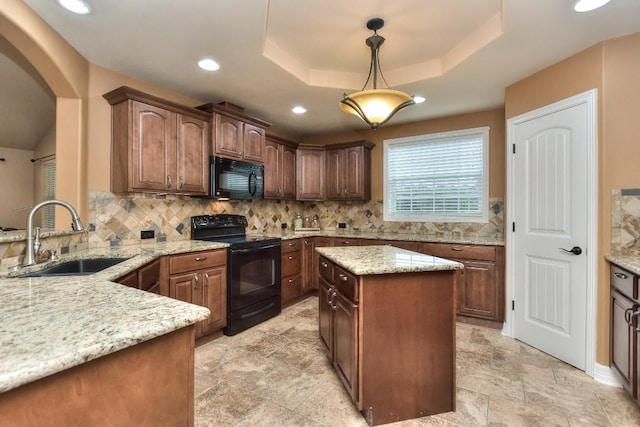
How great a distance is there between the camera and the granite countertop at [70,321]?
65cm

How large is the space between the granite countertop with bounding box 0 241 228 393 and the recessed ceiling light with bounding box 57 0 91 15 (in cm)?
167

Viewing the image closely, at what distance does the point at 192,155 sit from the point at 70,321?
242cm

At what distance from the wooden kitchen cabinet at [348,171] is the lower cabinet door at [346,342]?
2564mm

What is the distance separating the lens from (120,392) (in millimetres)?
794

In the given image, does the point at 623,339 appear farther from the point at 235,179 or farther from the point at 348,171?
the point at 235,179

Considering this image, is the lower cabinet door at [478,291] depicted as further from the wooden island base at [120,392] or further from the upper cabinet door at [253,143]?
the wooden island base at [120,392]

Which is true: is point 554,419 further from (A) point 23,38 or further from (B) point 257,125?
(A) point 23,38

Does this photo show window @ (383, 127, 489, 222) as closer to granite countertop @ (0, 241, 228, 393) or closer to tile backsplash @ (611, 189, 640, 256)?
tile backsplash @ (611, 189, 640, 256)

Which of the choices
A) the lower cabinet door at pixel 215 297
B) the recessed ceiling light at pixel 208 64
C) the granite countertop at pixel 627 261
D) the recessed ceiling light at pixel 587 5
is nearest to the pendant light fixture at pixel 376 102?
the recessed ceiling light at pixel 587 5

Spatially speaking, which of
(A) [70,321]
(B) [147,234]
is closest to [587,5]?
(A) [70,321]

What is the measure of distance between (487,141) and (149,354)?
409cm

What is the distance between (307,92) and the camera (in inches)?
127

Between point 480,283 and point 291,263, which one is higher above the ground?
point 291,263

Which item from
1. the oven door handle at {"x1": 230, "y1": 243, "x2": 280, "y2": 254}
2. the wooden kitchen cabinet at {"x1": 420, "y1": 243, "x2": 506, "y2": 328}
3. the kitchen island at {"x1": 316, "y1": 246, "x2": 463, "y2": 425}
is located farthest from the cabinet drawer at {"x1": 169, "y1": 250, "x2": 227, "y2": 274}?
the wooden kitchen cabinet at {"x1": 420, "y1": 243, "x2": 506, "y2": 328}
